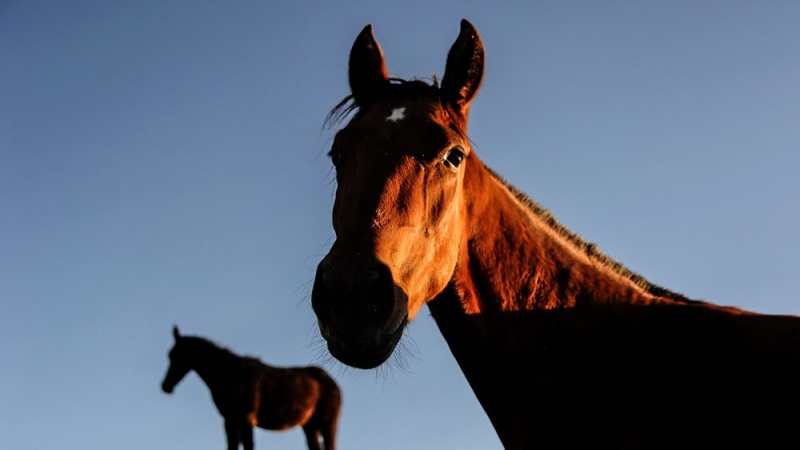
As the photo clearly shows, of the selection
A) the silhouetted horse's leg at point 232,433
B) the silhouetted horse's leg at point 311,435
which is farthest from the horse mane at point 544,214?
the silhouetted horse's leg at point 311,435

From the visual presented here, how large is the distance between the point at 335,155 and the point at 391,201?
0.80m

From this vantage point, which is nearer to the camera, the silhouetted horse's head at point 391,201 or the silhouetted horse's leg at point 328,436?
the silhouetted horse's head at point 391,201

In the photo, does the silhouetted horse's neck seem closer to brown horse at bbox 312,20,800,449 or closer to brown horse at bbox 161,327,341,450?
brown horse at bbox 161,327,341,450

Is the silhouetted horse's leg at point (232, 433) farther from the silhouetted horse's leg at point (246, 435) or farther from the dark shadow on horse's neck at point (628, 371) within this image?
the dark shadow on horse's neck at point (628, 371)

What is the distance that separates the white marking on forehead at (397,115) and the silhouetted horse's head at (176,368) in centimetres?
1657

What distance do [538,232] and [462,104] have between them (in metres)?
0.85

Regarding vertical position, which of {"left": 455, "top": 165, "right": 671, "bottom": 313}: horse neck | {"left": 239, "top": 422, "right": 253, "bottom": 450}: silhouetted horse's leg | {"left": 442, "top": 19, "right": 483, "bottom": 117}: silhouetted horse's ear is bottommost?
{"left": 455, "top": 165, "right": 671, "bottom": 313}: horse neck

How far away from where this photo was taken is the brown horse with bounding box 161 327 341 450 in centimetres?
1734

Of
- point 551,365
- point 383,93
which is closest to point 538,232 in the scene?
point 551,365

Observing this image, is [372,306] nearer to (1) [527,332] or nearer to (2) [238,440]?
(1) [527,332]

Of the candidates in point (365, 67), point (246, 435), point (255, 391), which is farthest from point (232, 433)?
point (365, 67)

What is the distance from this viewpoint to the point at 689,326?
10.8ft

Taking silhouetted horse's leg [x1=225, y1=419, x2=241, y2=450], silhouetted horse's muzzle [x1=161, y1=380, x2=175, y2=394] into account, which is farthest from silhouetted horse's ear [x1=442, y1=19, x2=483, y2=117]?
silhouetted horse's muzzle [x1=161, y1=380, x2=175, y2=394]

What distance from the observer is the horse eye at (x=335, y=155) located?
3871 millimetres
